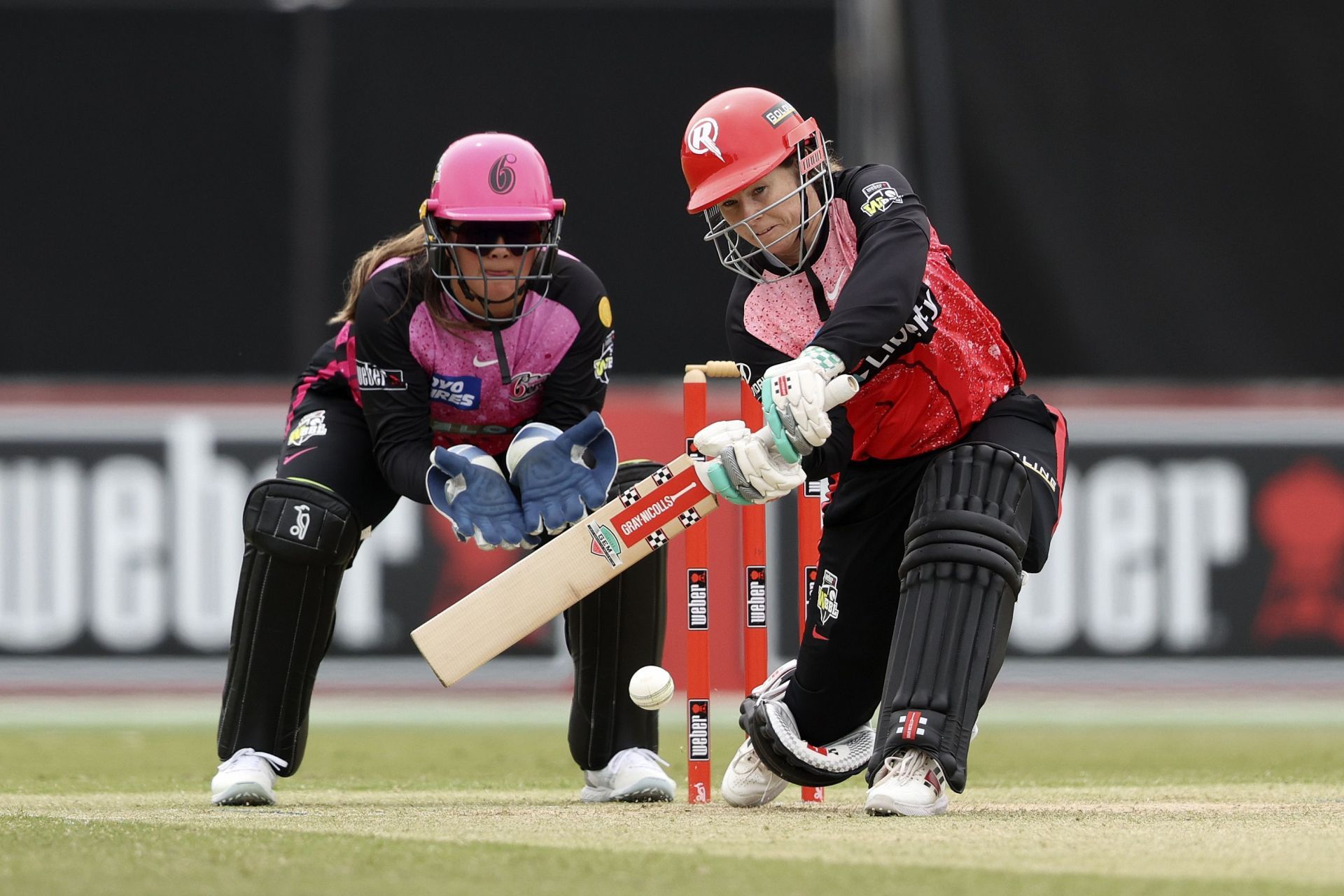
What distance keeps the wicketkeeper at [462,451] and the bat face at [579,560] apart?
0.14m

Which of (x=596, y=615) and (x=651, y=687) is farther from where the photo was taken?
(x=596, y=615)

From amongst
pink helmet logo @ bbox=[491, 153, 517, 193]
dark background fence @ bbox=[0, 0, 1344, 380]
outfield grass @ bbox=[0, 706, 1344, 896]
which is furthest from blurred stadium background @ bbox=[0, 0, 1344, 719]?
pink helmet logo @ bbox=[491, 153, 517, 193]

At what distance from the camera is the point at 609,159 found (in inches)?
304

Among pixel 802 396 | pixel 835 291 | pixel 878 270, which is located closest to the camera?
pixel 802 396

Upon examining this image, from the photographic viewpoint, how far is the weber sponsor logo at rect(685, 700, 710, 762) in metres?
3.62

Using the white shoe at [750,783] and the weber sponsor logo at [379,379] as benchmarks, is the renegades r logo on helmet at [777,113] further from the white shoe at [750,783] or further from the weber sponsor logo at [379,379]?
the white shoe at [750,783]

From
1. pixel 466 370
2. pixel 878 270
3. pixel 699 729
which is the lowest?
pixel 699 729

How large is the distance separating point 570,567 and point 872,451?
0.58 meters

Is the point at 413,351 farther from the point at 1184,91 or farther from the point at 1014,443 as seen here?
the point at 1184,91

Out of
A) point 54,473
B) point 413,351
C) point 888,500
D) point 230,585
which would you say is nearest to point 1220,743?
point 888,500

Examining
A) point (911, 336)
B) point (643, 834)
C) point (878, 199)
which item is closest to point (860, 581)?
point (911, 336)

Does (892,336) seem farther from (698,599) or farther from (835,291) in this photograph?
(698,599)

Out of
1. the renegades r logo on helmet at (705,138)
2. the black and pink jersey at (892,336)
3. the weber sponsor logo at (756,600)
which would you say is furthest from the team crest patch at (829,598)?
the renegades r logo on helmet at (705,138)

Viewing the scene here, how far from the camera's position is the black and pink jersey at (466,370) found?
359 centimetres
